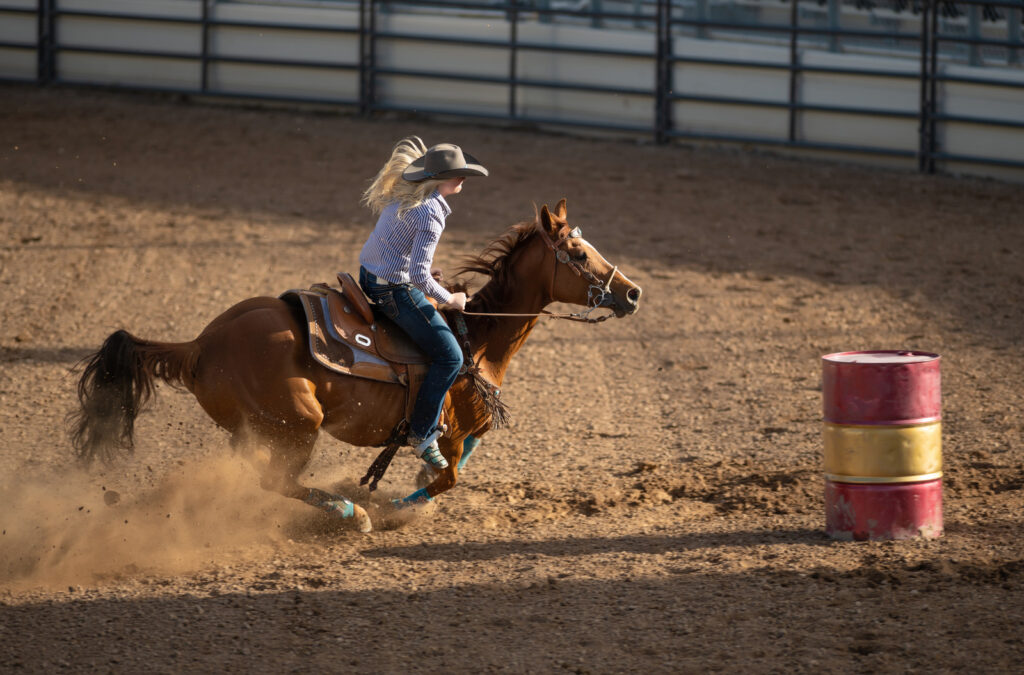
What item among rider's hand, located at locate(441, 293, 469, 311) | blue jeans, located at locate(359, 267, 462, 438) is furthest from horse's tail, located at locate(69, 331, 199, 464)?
rider's hand, located at locate(441, 293, 469, 311)

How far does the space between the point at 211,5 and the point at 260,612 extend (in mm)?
13659

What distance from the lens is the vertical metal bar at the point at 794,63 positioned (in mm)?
14164

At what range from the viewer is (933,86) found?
1347cm

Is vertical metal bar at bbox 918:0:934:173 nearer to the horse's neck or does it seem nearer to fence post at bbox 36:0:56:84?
the horse's neck

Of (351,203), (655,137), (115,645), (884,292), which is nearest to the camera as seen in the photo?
(115,645)

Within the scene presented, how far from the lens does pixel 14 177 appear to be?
12.4 m

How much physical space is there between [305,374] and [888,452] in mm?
2921

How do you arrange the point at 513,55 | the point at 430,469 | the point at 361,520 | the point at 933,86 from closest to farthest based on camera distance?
the point at 361,520 < the point at 430,469 < the point at 933,86 < the point at 513,55

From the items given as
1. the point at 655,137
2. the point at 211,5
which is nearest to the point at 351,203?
the point at 655,137

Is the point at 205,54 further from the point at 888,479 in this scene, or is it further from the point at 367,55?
the point at 888,479

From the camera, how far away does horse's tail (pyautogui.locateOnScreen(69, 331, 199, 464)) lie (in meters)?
5.45

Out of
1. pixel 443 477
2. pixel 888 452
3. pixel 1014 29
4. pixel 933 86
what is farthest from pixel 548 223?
pixel 1014 29

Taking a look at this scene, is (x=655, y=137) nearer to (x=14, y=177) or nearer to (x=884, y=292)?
(x=884, y=292)

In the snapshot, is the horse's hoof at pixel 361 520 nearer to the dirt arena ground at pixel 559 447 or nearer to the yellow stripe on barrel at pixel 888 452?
the dirt arena ground at pixel 559 447
